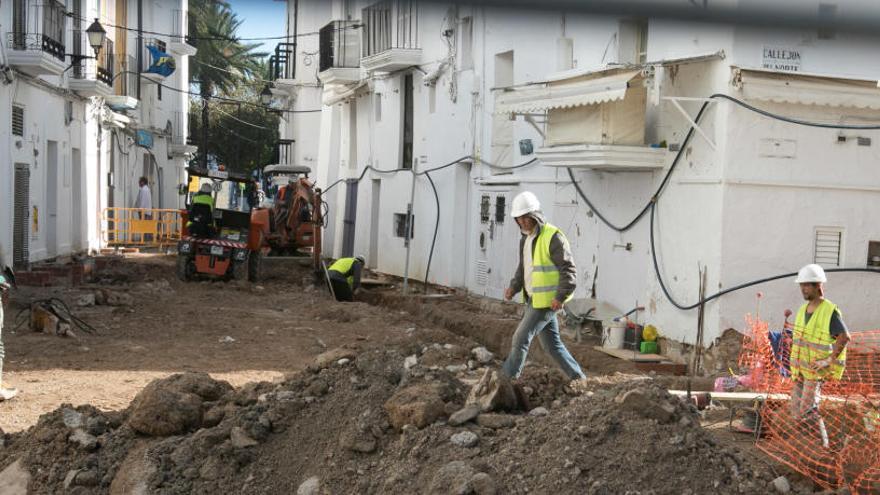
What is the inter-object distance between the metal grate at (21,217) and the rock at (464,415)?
49.8 ft

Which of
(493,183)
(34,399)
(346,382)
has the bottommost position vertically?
(34,399)

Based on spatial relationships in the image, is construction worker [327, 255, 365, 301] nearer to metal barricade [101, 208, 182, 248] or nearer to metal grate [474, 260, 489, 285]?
metal grate [474, 260, 489, 285]

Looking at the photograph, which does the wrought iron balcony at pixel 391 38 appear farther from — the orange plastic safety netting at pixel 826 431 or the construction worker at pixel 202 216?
the orange plastic safety netting at pixel 826 431

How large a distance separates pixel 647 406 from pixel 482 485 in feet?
3.80

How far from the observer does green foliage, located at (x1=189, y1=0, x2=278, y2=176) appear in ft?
169

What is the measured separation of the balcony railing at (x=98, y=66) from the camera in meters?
24.1

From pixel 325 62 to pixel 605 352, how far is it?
16.7 meters

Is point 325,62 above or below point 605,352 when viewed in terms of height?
above

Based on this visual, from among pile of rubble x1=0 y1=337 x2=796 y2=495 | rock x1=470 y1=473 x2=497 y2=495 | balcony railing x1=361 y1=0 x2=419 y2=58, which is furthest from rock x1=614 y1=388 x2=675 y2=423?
balcony railing x1=361 y1=0 x2=419 y2=58

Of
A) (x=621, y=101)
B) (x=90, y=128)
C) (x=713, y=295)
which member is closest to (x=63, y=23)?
(x=90, y=128)

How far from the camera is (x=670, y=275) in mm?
13250

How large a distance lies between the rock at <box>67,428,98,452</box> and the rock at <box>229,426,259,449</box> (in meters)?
1.02

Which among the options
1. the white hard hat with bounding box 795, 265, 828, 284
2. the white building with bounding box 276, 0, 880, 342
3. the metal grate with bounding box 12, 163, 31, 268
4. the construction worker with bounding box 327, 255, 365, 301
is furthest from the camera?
the metal grate with bounding box 12, 163, 31, 268

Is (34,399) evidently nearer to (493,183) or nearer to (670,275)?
(670,275)
